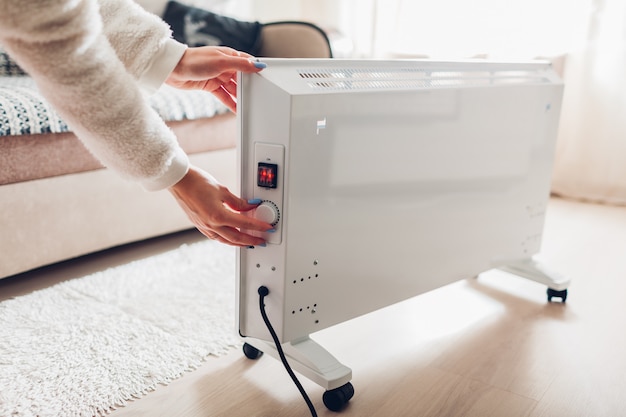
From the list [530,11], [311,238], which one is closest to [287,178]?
[311,238]

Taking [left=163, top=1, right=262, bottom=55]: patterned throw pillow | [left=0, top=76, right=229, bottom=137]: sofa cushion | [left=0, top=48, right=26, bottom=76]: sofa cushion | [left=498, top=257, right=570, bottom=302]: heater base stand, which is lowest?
[left=498, top=257, right=570, bottom=302]: heater base stand

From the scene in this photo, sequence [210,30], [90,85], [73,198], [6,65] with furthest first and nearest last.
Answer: [210,30] < [6,65] < [73,198] < [90,85]

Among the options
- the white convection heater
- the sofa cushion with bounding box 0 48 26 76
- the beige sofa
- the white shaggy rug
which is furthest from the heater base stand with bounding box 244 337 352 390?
the sofa cushion with bounding box 0 48 26 76

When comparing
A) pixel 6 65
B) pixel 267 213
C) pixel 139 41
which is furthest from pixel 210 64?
pixel 6 65

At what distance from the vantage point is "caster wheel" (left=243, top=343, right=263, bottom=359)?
949 millimetres

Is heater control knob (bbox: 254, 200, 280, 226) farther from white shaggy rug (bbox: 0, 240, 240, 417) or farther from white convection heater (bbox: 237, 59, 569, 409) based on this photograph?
white shaggy rug (bbox: 0, 240, 240, 417)

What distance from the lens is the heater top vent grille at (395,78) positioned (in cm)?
78

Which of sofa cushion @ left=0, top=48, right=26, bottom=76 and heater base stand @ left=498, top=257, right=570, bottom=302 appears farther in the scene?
sofa cushion @ left=0, top=48, right=26, bottom=76

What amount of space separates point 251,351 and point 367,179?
368 mm

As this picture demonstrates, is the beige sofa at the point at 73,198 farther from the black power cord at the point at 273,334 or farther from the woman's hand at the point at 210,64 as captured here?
the black power cord at the point at 273,334

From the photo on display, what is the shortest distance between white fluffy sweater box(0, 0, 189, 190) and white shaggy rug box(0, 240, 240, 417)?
0.39 m

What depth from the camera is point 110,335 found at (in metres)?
1.01

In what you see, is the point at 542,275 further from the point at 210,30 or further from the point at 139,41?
the point at 210,30

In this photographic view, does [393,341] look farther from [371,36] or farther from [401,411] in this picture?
[371,36]
